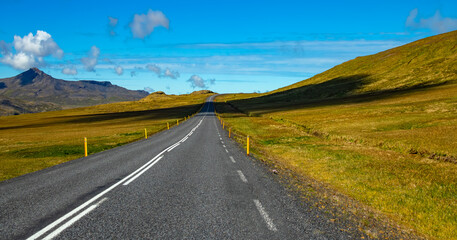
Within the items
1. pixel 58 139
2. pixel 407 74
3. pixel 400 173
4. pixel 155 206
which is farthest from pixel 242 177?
pixel 407 74

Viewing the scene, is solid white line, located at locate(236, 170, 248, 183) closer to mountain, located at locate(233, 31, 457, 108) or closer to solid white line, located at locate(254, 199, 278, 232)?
solid white line, located at locate(254, 199, 278, 232)

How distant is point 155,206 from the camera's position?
24.8 ft

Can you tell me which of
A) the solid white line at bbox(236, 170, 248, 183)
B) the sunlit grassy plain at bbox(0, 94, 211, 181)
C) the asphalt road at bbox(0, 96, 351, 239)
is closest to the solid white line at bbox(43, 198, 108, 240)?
the asphalt road at bbox(0, 96, 351, 239)

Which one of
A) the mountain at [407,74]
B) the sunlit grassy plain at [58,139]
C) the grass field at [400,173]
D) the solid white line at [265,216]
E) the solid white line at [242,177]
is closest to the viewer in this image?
the solid white line at [265,216]

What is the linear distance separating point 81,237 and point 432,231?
802cm

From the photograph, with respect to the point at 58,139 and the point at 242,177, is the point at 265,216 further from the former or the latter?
the point at 58,139

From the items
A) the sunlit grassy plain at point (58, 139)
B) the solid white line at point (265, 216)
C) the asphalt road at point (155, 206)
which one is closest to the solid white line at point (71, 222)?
the asphalt road at point (155, 206)

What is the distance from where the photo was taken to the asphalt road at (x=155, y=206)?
5.95 meters

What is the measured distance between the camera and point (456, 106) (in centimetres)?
3416

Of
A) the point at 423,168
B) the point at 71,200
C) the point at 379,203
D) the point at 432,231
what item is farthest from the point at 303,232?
the point at 423,168

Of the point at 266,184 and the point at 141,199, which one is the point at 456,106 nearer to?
the point at 266,184

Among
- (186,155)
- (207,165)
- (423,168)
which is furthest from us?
(186,155)

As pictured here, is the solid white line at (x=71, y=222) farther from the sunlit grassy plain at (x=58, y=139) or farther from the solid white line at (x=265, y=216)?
the sunlit grassy plain at (x=58, y=139)

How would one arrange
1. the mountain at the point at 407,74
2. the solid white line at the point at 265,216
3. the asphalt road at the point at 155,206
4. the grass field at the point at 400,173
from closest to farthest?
the asphalt road at the point at 155,206 < the solid white line at the point at 265,216 < the grass field at the point at 400,173 < the mountain at the point at 407,74
